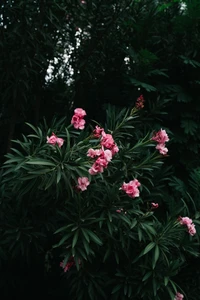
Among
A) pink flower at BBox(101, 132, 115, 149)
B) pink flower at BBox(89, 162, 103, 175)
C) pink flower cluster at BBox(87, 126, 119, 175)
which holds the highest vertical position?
pink flower at BBox(101, 132, 115, 149)

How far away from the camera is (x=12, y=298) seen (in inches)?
149

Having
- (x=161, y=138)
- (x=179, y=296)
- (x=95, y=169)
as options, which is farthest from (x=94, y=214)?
(x=179, y=296)

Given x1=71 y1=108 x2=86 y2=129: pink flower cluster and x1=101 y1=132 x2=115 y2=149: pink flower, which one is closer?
x1=101 y1=132 x2=115 y2=149: pink flower

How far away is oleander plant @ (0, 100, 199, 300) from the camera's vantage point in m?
2.71

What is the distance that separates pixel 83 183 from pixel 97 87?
1717mm

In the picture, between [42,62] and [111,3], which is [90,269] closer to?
[42,62]

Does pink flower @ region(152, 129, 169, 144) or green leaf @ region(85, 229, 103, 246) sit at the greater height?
pink flower @ region(152, 129, 169, 144)

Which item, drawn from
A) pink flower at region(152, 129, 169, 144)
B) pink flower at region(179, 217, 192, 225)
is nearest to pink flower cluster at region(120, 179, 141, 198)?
pink flower at region(152, 129, 169, 144)

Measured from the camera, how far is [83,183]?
8.71 feet

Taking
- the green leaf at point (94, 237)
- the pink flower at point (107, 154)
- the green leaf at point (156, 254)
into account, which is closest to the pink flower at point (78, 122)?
the pink flower at point (107, 154)

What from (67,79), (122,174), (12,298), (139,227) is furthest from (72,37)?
(12,298)

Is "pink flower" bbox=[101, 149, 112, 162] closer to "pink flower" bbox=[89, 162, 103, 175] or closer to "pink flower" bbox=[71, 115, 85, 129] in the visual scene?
"pink flower" bbox=[89, 162, 103, 175]

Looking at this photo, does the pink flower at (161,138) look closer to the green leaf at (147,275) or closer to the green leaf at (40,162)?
the green leaf at (40,162)

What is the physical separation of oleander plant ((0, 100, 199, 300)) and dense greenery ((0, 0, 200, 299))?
23 mm
